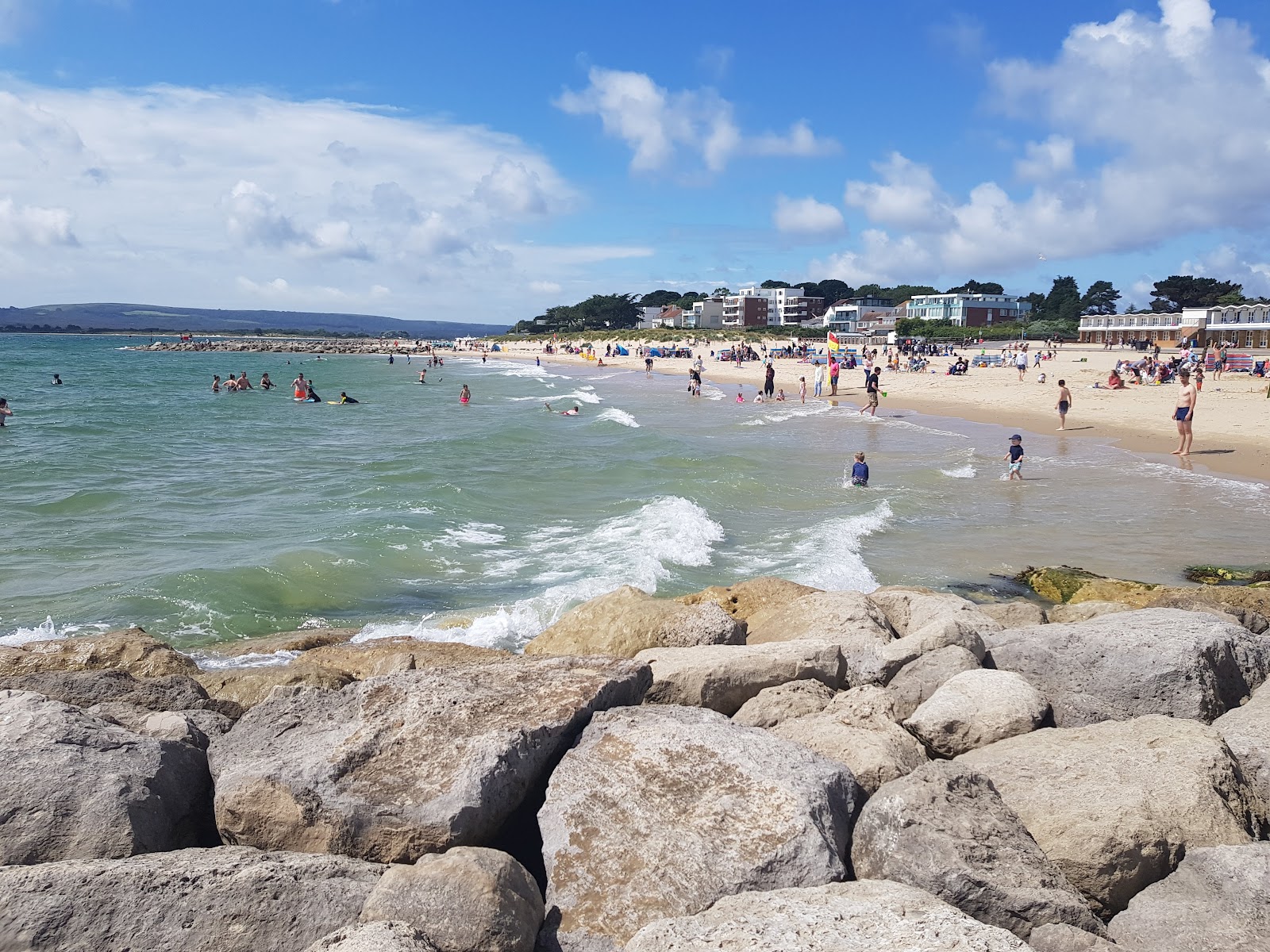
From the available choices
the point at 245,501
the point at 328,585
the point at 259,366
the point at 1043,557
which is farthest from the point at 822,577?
the point at 259,366

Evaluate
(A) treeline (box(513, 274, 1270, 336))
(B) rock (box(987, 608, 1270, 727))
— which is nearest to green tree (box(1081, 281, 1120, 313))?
(A) treeline (box(513, 274, 1270, 336))

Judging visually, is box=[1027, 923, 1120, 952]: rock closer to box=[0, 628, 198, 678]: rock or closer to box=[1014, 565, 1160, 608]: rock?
box=[1014, 565, 1160, 608]: rock

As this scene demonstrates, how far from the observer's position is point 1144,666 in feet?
17.9

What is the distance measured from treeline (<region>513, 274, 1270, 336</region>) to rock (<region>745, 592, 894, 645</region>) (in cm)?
8043

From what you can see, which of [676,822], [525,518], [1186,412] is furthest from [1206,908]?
[1186,412]

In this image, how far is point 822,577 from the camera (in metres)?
11.5

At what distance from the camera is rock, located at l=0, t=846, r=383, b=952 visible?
3.17 metres

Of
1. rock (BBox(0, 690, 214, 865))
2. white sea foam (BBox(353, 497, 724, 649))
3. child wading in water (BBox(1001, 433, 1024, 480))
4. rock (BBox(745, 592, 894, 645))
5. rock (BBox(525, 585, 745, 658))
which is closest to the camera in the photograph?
rock (BBox(0, 690, 214, 865))

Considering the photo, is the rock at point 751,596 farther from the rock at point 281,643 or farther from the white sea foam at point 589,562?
the rock at point 281,643

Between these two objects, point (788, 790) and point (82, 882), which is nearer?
point (82, 882)

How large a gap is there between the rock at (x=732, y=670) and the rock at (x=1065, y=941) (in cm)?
243

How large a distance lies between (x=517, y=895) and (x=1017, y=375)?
47.6 meters

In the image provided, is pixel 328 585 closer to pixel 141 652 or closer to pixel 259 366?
pixel 141 652

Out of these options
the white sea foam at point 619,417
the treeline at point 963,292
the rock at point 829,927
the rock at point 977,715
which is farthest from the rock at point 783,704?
the treeline at point 963,292
